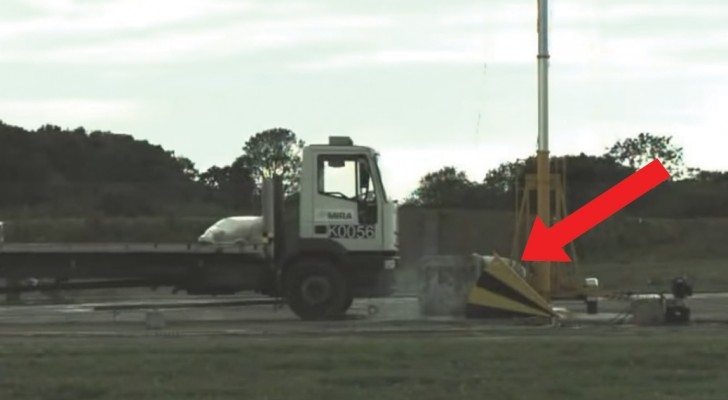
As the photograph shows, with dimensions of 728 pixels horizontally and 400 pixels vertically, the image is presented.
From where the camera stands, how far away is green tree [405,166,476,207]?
151 feet

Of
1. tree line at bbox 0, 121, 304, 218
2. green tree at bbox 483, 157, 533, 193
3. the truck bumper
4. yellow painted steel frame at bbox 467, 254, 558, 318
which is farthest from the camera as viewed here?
green tree at bbox 483, 157, 533, 193

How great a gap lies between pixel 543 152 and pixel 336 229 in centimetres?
434

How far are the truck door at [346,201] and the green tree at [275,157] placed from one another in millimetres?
639

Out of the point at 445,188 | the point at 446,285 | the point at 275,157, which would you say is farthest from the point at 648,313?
the point at 445,188

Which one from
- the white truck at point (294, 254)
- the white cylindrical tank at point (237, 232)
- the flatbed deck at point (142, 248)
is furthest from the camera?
the white cylindrical tank at point (237, 232)

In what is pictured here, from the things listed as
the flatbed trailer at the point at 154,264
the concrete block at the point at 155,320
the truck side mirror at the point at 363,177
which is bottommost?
the concrete block at the point at 155,320

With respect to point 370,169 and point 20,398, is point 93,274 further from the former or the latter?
point 20,398

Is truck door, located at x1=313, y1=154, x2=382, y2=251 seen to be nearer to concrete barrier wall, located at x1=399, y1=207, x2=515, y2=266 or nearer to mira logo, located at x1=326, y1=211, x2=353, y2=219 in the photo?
mira logo, located at x1=326, y1=211, x2=353, y2=219

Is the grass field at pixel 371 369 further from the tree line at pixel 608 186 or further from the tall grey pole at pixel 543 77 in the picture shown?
the tree line at pixel 608 186

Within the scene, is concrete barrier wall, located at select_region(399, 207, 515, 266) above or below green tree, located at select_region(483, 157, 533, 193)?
below

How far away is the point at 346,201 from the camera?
852 inches

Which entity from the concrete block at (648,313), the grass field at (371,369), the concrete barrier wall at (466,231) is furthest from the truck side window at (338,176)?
the concrete barrier wall at (466,231)

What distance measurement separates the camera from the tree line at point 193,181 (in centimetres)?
3241

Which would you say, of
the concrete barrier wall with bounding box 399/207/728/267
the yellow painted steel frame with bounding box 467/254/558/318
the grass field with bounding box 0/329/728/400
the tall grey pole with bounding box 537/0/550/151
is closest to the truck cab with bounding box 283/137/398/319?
the yellow painted steel frame with bounding box 467/254/558/318
